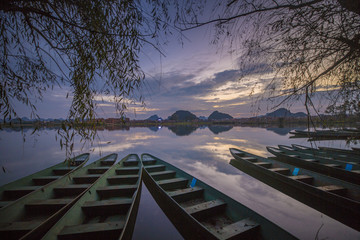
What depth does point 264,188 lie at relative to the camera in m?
6.63

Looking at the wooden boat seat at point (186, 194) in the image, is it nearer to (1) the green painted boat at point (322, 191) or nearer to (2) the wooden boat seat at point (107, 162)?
(1) the green painted boat at point (322, 191)

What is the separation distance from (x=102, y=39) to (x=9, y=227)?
4.38 meters

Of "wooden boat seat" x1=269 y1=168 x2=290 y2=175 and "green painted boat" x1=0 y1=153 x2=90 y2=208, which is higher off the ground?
"green painted boat" x1=0 y1=153 x2=90 y2=208

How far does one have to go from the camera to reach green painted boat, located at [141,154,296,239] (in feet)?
9.79

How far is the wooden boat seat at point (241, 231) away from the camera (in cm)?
298

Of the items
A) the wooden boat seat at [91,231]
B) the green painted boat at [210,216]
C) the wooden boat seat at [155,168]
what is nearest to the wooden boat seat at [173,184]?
the green painted boat at [210,216]

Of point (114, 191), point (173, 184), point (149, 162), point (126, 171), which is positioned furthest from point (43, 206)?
point (149, 162)

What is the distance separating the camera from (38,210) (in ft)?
13.2

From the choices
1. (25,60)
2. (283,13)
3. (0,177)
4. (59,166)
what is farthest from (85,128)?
(0,177)

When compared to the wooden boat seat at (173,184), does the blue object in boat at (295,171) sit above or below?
above

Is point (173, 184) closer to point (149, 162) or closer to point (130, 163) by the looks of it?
point (149, 162)

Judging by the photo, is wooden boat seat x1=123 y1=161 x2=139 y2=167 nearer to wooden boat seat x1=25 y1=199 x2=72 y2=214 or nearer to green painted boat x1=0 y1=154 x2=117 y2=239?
green painted boat x1=0 y1=154 x2=117 y2=239

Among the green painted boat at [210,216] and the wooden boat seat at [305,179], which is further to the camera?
the wooden boat seat at [305,179]

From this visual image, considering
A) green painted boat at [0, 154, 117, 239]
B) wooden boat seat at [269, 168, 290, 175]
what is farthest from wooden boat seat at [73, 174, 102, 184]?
wooden boat seat at [269, 168, 290, 175]
